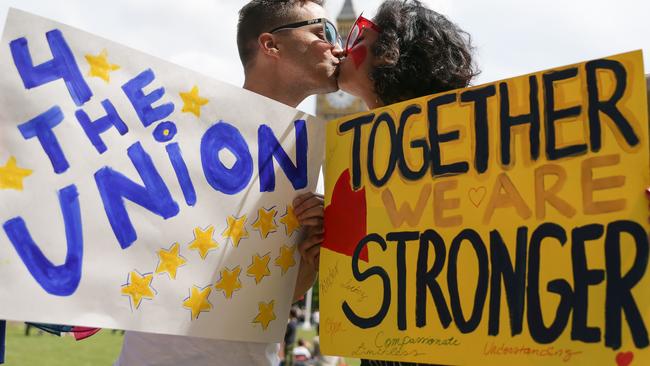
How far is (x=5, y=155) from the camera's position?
Result: 1850mm

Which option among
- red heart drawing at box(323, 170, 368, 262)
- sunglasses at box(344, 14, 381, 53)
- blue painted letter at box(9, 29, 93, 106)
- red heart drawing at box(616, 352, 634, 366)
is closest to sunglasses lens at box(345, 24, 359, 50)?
sunglasses at box(344, 14, 381, 53)

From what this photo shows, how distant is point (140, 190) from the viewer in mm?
2094

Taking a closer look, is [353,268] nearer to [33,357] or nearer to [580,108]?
[580,108]

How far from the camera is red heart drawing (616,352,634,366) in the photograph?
1.61 metres

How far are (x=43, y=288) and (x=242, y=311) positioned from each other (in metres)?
0.64

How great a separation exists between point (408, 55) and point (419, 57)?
37mm

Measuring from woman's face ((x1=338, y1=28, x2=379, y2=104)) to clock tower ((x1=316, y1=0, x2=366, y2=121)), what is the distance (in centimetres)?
6374

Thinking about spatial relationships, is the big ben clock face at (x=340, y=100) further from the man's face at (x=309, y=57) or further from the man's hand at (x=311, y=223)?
the man's hand at (x=311, y=223)

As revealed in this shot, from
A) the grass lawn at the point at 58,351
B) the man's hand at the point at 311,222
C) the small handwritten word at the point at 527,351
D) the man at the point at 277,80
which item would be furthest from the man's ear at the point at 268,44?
the grass lawn at the point at 58,351

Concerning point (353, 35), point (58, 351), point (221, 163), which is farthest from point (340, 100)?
point (221, 163)

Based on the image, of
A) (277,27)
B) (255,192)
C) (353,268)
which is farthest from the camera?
(277,27)

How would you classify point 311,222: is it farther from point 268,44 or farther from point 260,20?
point 260,20

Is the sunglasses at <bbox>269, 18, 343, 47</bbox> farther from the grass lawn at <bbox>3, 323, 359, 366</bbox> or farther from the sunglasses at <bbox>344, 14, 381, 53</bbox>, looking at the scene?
the grass lawn at <bbox>3, 323, 359, 366</bbox>

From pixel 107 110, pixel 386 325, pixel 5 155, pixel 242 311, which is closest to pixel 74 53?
pixel 107 110
